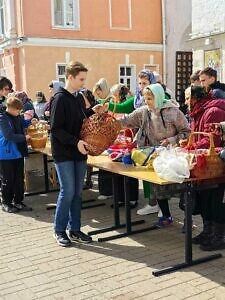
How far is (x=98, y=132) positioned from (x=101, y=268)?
1.14m

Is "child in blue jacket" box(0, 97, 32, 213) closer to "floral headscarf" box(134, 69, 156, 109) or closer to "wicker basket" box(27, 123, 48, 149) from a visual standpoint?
"wicker basket" box(27, 123, 48, 149)

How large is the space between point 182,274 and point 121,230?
1.24m

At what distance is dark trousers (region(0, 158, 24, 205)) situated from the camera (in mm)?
5438

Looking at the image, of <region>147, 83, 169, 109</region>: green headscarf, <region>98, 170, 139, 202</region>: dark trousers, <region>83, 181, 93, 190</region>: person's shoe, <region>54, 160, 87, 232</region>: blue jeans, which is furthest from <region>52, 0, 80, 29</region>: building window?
<region>54, 160, 87, 232</region>: blue jeans

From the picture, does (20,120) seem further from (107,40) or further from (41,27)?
(107,40)

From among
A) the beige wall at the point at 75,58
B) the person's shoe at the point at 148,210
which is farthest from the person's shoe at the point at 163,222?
the beige wall at the point at 75,58

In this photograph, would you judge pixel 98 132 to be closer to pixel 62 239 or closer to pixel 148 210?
pixel 62 239

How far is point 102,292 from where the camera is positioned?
3299 mm

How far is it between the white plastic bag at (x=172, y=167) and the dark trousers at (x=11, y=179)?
2.43 metres

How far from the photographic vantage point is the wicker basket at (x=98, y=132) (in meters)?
3.83

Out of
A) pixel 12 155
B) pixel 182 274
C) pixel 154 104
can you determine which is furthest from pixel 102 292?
pixel 12 155

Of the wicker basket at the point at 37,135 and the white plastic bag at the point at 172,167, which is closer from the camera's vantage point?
the white plastic bag at the point at 172,167

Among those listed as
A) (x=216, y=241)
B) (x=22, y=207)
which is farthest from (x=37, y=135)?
(x=216, y=241)

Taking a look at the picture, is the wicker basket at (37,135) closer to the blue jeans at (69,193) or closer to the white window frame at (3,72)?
the blue jeans at (69,193)
